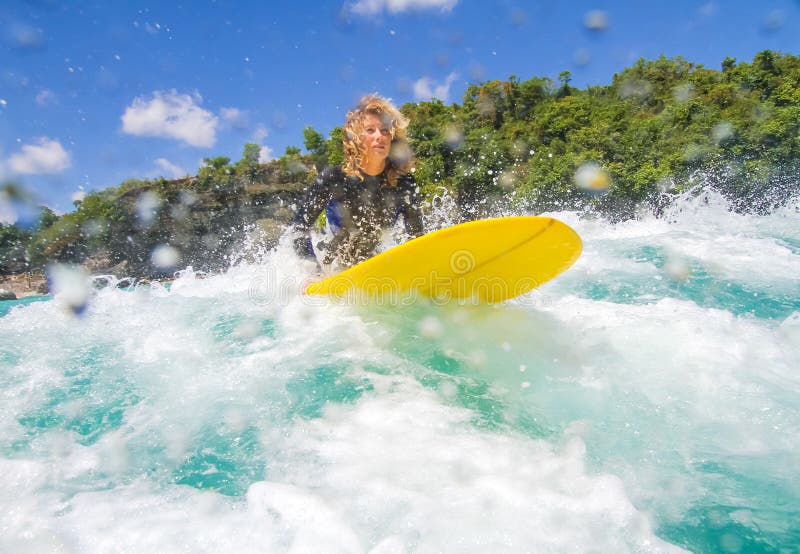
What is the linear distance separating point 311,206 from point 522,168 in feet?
73.5

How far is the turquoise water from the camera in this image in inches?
46.1

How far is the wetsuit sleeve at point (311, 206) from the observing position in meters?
2.94

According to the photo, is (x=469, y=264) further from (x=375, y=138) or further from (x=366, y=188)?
(x=375, y=138)

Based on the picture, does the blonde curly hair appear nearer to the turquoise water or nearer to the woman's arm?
the woman's arm

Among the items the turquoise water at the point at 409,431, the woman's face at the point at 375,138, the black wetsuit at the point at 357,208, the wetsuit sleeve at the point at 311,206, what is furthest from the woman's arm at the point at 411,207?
the turquoise water at the point at 409,431

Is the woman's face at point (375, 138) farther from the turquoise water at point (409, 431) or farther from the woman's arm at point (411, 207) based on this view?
the turquoise water at point (409, 431)

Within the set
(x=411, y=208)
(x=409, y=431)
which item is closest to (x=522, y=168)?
(x=411, y=208)

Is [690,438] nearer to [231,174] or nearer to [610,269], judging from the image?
[610,269]

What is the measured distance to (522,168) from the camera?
→ 23.4 meters

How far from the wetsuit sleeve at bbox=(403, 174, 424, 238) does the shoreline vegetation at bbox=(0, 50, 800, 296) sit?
254 centimetres

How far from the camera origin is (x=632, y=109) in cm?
2559

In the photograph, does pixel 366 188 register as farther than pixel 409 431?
Yes

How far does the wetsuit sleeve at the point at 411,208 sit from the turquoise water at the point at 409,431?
2.23ft

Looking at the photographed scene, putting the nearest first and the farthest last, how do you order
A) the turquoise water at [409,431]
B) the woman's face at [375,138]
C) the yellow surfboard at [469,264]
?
the turquoise water at [409,431]
the yellow surfboard at [469,264]
the woman's face at [375,138]
